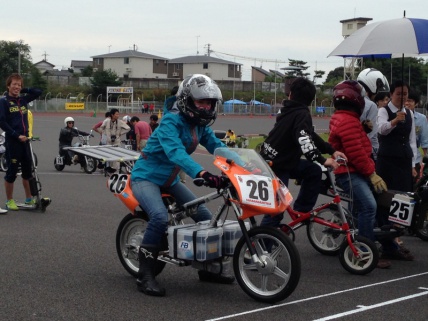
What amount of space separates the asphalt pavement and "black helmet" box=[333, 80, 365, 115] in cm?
176

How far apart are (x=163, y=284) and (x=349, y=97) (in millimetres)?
2811

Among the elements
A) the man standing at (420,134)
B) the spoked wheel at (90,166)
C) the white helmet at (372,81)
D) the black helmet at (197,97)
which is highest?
the white helmet at (372,81)

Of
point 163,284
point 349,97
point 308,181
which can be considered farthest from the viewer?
point 308,181

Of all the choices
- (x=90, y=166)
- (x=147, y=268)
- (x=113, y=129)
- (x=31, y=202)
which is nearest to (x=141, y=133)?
(x=113, y=129)

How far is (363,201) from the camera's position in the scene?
8148 millimetres

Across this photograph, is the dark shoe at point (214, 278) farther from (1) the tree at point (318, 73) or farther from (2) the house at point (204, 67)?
(2) the house at point (204, 67)

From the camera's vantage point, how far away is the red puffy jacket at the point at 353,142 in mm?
8109

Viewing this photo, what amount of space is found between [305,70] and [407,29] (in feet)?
361

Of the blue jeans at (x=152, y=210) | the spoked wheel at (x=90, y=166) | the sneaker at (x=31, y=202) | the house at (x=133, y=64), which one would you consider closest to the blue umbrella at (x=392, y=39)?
the blue jeans at (x=152, y=210)

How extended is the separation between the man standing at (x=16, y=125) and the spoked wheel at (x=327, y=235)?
4958mm

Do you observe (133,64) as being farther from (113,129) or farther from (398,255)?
(398,255)

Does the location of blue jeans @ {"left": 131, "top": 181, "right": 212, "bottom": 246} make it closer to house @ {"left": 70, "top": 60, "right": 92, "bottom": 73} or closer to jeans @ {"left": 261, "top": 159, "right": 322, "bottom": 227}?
jeans @ {"left": 261, "top": 159, "right": 322, "bottom": 227}

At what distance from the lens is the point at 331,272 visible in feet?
26.6

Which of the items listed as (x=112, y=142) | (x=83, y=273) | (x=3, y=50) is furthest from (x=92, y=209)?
(x=3, y=50)
